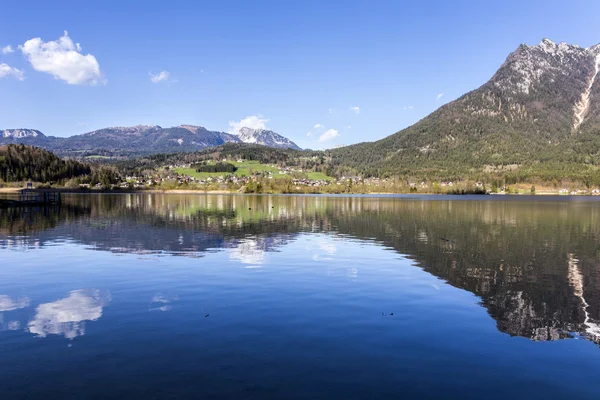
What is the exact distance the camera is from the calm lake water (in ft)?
46.2

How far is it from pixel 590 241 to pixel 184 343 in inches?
2275

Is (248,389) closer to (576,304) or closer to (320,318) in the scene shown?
(320,318)

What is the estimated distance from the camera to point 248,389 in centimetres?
1345

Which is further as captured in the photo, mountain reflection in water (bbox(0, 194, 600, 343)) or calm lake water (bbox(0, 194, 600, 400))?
mountain reflection in water (bbox(0, 194, 600, 343))

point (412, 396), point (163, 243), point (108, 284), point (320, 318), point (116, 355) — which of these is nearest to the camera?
point (412, 396)

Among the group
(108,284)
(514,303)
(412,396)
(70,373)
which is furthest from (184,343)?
(514,303)

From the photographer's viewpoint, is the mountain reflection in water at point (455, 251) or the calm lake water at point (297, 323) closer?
the calm lake water at point (297, 323)

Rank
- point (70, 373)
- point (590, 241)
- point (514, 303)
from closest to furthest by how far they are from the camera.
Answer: point (70, 373) → point (514, 303) → point (590, 241)

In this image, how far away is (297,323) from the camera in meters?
20.7

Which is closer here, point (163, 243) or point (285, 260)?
point (285, 260)

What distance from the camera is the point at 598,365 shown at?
647 inches

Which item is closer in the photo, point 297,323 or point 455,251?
point 297,323

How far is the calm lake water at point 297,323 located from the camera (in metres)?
14.1

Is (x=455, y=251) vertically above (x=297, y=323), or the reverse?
(x=297, y=323)
